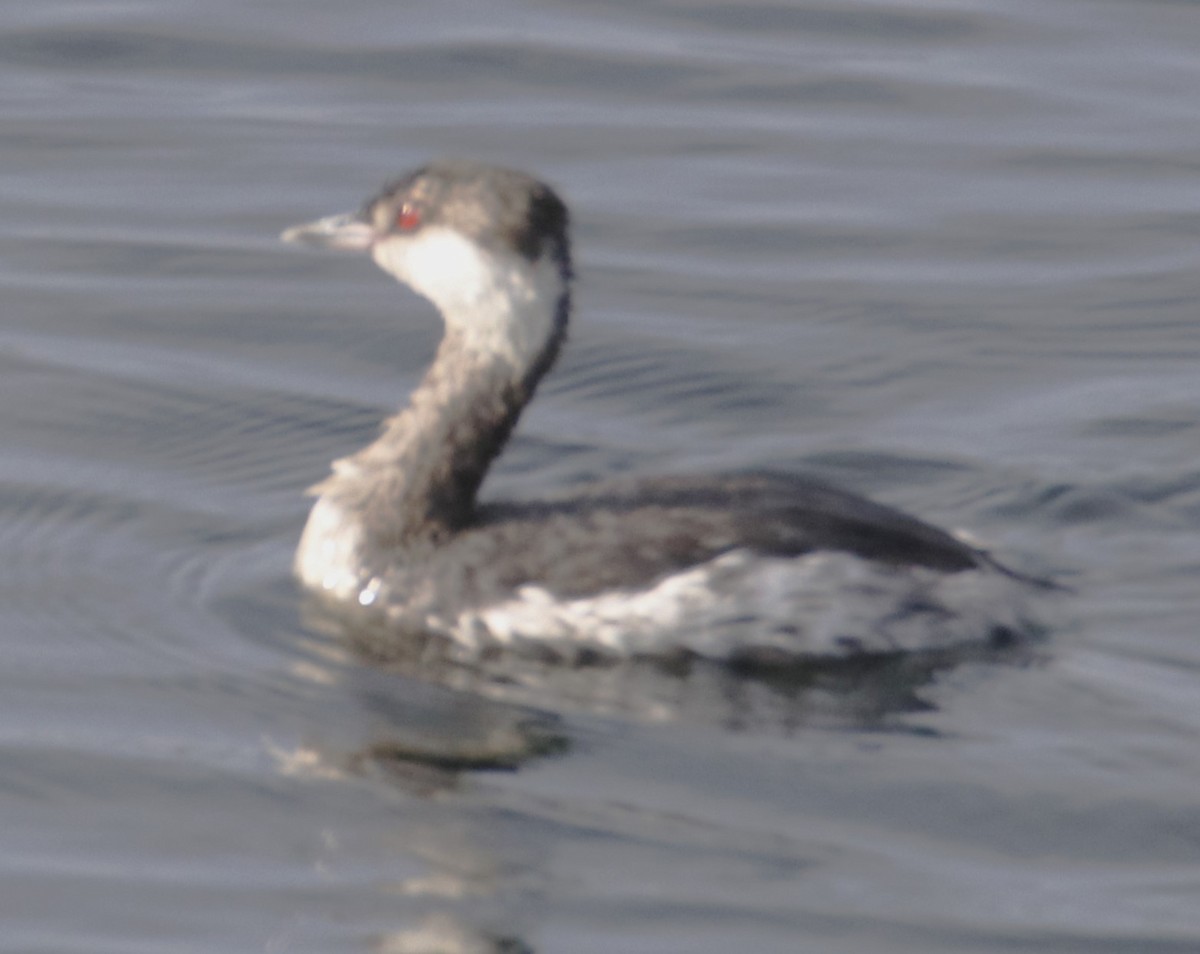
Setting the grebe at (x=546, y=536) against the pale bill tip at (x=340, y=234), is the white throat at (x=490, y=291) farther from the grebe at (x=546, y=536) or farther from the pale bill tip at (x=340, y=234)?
the pale bill tip at (x=340, y=234)

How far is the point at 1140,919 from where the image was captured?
6.40 meters

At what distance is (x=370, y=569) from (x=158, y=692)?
91 centimetres

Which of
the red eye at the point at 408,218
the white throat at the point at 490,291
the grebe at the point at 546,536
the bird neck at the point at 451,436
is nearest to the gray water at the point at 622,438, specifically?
the grebe at the point at 546,536

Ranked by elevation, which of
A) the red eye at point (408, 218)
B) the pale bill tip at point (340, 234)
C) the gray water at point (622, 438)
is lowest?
the gray water at point (622, 438)

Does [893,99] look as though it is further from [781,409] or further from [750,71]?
[781,409]

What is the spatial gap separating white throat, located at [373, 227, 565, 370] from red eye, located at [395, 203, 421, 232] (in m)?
0.04

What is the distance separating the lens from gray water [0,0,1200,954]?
663 centimetres

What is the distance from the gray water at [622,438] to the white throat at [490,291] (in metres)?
1.10

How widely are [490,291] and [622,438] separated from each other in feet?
6.66

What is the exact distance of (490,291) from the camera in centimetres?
827

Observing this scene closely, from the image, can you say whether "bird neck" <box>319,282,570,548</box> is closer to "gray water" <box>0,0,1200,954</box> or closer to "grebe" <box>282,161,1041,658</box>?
"grebe" <box>282,161,1041,658</box>

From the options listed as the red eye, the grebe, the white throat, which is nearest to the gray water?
the grebe

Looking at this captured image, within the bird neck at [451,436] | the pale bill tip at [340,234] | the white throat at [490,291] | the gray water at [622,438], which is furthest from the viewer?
the pale bill tip at [340,234]

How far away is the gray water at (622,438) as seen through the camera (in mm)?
6629
